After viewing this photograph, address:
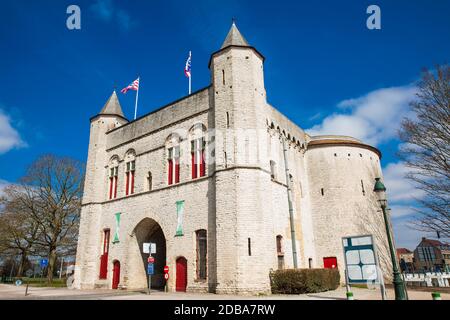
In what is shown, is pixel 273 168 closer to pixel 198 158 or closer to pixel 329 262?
pixel 198 158

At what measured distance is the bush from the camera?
15.5m

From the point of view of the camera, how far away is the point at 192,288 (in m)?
16.8

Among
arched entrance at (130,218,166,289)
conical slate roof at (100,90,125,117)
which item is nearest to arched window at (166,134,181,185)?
arched entrance at (130,218,166,289)

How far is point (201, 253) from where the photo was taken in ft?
57.0

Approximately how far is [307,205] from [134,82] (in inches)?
657

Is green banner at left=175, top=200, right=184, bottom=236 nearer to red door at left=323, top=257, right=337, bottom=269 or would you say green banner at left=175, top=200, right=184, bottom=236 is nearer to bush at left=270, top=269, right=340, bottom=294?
bush at left=270, top=269, right=340, bottom=294

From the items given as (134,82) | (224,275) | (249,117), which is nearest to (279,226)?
(224,275)

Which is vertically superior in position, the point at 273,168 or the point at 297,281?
the point at 273,168

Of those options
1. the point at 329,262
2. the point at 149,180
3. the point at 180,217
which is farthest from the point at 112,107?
the point at 329,262

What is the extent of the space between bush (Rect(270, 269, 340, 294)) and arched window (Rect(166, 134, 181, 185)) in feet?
27.1

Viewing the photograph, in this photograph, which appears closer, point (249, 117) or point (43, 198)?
point (249, 117)

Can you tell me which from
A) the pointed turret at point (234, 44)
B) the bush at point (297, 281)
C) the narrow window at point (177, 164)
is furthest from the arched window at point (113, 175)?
the bush at point (297, 281)

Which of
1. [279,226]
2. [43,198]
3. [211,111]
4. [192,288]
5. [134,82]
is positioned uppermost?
[134,82]
